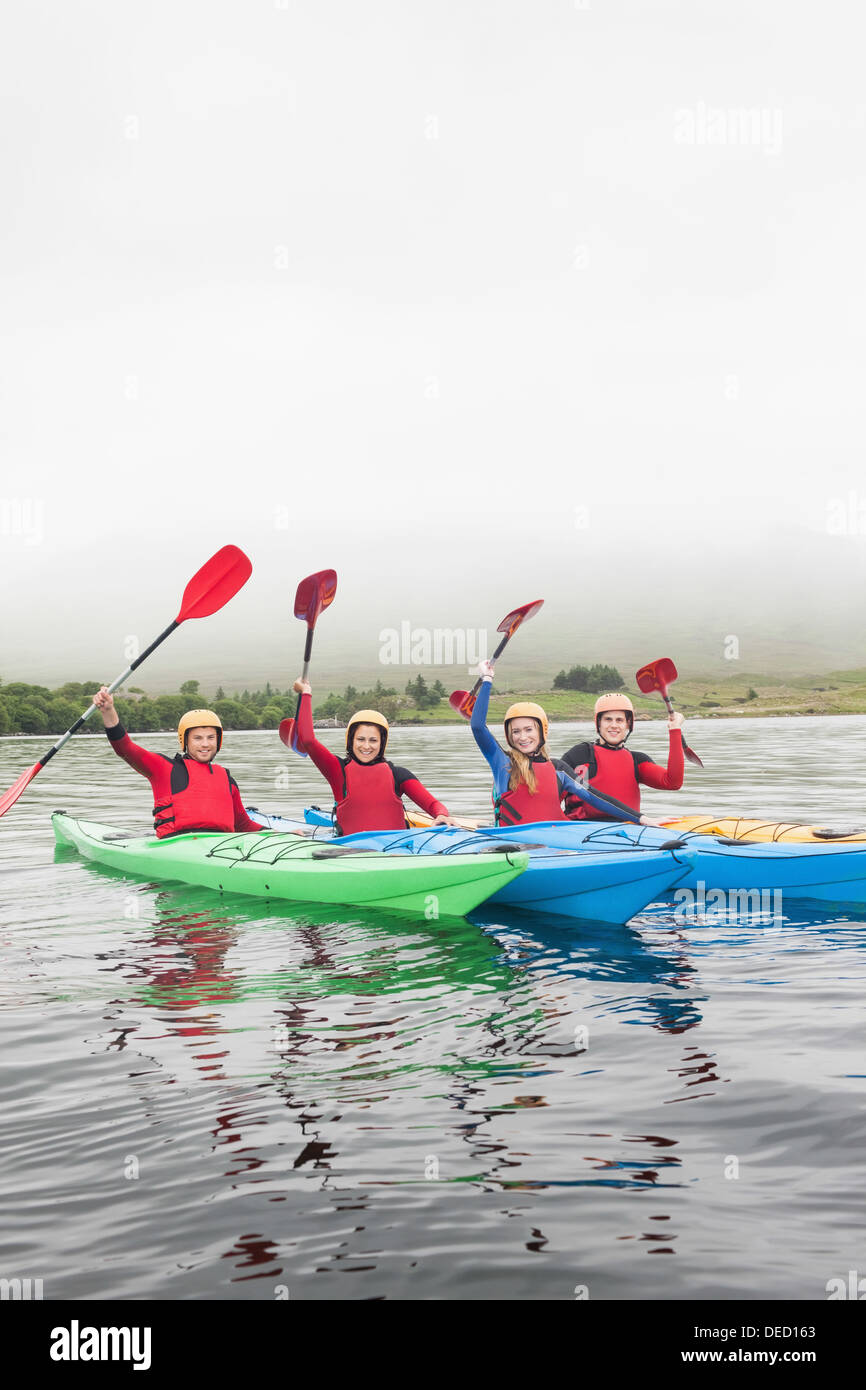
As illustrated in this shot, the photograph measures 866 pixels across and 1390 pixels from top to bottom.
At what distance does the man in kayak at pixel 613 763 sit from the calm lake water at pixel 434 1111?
2293mm

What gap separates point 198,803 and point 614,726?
4.52m

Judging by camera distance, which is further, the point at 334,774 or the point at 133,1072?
the point at 334,774

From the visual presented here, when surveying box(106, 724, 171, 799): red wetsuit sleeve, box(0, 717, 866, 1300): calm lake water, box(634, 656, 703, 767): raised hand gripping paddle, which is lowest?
box(0, 717, 866, 1300): calm lake water

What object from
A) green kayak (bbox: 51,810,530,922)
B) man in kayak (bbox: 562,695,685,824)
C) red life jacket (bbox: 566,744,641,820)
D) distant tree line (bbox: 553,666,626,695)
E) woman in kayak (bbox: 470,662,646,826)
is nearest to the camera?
green kayak (bbox: 51,810,530,922)

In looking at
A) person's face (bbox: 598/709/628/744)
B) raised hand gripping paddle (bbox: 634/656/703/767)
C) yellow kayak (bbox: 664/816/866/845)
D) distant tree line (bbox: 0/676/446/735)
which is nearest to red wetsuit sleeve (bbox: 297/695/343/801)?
person's face (bbox: 598/709/628/744)

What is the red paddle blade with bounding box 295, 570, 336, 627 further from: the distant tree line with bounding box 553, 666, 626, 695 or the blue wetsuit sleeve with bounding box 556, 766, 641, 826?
the distant tree line with bounding box 553, 666, 626, 695

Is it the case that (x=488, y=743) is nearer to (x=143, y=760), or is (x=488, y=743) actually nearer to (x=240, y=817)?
(x=240, y=817)

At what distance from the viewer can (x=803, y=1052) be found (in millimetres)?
5582

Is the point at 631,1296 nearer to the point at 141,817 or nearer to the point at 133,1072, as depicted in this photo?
the point at 133,1072

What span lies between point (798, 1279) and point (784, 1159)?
34.5 inches

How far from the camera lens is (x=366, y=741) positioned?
10.6 m

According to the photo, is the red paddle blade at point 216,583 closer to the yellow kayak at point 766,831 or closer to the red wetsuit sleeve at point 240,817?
the red wetsuit sleeve at point 240,817

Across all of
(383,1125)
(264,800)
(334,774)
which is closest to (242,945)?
(334,774)

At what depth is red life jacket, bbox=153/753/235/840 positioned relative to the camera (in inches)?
455
